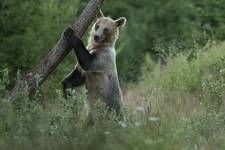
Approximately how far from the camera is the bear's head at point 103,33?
1181 cm

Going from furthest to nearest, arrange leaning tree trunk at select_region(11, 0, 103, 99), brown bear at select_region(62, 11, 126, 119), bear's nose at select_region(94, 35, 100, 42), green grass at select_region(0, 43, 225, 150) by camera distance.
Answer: bear's nose at select_region(94, 35, 100, 42), brown bear at select_region(62, 11, 126, 119), leaning tree trunk at select_region(11, 0, 103, 99), green grass at select_region(0, 43, 225, 150)

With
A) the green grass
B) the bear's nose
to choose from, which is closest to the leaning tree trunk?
the green grass

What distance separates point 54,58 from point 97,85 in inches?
36.5

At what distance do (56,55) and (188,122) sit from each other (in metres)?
2.01

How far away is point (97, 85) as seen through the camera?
1154 cm

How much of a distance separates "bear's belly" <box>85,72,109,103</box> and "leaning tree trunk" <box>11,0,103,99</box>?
68cm

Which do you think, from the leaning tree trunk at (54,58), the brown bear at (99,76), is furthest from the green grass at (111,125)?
the brown bear at (99,76)

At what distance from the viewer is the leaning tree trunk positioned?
10818mm

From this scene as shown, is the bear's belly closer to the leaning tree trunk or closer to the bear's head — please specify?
the bear's head

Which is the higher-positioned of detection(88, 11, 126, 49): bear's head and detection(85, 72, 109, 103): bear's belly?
detection(88, 11, 126, 49): bear's head

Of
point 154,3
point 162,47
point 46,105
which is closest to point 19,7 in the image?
point 46,105

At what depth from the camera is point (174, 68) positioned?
16766 millimetres

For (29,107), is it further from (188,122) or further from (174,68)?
(174,68)

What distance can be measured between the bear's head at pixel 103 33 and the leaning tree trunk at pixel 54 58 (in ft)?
2.26
